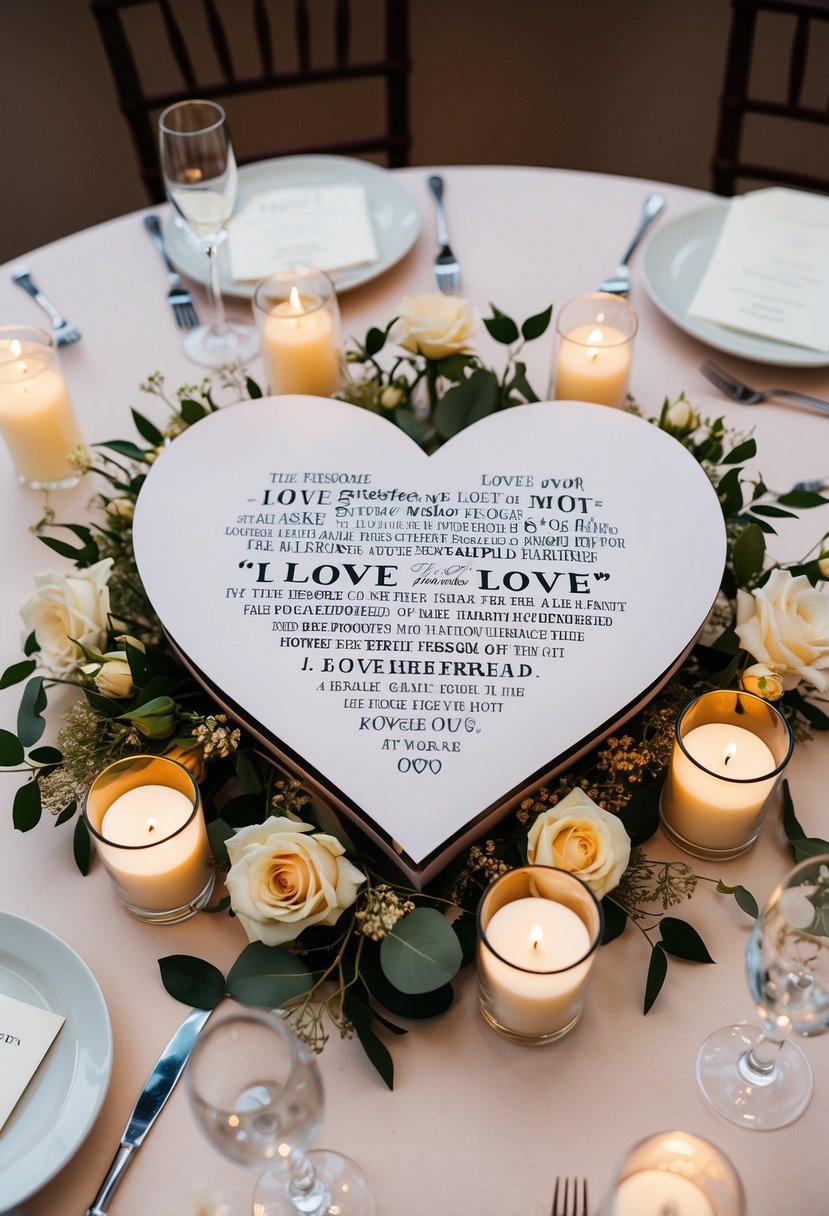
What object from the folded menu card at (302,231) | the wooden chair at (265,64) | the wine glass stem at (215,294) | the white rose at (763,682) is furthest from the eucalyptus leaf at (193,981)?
the wooden chair at (265,64)

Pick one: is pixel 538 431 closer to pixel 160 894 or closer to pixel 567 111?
pixel 160 894

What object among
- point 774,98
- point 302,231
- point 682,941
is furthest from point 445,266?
point 774,98

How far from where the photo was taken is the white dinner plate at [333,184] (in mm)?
1579

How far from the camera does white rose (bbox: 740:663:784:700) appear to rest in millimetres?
979

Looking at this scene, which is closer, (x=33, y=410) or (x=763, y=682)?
(x=763, y=682)

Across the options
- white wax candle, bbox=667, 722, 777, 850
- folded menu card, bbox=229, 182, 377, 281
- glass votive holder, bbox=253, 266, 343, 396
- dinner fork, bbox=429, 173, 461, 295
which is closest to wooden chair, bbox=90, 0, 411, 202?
folded menu card, bbox=229, 182, 377, 281

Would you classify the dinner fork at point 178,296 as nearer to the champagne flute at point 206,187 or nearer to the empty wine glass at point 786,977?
the champagne flute at point 206,187

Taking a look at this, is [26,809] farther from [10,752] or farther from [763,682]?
[763,682]

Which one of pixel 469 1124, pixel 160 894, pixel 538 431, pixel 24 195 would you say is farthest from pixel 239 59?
pixel 469 1124

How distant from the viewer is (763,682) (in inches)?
38.7

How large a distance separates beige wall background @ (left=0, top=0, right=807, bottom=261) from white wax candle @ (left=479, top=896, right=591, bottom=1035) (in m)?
2.61

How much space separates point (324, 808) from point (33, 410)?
2.18 ft

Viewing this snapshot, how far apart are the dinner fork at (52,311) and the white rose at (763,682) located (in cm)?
108

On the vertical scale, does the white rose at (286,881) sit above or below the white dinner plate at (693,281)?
below
